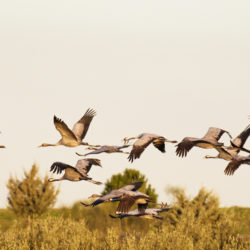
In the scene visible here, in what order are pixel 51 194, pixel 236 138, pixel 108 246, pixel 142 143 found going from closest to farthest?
pixel 142 143 < pixel 236 138 < pixel 108 246 < pixel 51 194

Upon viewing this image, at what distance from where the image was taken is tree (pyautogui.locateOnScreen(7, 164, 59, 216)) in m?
43.4

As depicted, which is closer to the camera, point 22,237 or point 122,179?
point 22,237

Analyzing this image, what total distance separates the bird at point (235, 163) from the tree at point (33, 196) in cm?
3014

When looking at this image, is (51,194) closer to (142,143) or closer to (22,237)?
(22,237)

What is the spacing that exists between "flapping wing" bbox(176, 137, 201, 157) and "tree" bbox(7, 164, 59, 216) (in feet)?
101

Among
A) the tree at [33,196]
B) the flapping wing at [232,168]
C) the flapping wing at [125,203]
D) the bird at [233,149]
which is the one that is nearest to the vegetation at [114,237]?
the flapping wing at [232,168]

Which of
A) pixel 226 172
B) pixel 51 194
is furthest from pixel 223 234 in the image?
pixel 51 194

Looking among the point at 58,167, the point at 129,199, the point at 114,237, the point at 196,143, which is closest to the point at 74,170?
the point at 58,167

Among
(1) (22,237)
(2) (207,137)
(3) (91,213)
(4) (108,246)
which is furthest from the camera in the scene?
(3) (91,213)

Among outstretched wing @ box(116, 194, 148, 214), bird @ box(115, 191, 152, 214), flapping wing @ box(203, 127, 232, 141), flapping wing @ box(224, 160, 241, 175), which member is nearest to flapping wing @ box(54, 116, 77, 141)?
→ bird @ box(115, 191, 152, 214)

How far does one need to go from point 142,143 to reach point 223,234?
11.7m

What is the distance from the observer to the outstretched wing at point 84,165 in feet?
46.8

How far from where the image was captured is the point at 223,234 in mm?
23547

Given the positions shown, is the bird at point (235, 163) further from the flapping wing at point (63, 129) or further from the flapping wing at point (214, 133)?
the flapping wing at point (63, 129)
